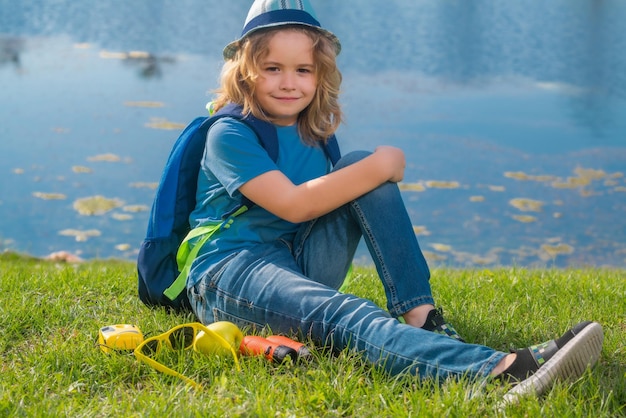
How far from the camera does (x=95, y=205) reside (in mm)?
7070

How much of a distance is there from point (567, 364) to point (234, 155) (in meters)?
1.19

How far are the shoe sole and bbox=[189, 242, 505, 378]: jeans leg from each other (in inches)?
4.7

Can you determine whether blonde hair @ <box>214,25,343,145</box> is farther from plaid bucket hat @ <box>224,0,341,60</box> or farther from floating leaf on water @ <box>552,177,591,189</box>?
floating leaf on water @ <box>552,177,591,189</box>

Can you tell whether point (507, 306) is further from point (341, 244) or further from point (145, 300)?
point (145, 300)

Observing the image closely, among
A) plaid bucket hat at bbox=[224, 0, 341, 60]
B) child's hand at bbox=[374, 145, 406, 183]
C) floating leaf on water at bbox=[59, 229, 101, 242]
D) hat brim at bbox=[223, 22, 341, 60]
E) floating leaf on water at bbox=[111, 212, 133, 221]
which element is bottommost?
floating leaf on water at bbox=[59, 229, 101, 242]

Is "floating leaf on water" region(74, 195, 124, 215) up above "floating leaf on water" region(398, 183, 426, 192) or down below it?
below

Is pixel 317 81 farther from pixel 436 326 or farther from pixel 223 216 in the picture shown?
pixel 436 326

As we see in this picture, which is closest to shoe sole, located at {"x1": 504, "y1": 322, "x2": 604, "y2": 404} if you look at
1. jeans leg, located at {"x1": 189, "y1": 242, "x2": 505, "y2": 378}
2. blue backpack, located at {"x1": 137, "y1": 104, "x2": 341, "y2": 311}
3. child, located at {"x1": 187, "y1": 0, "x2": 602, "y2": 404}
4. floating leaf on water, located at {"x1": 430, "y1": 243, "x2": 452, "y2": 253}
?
child, located at {"x1": 187, "y1": 0, "x2": 602, "y2": 404}

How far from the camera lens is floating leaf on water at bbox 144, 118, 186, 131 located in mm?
8453

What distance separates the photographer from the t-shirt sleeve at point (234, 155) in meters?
2.59

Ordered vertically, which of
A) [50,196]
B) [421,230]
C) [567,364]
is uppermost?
[567,364]

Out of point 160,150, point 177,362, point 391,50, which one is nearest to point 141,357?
point 177,362

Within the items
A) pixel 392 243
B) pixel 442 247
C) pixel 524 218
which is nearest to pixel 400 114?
pixel 524 218

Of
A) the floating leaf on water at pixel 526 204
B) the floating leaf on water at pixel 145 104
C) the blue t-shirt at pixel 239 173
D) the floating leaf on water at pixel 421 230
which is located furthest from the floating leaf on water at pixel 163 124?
the blue t-shirt at pixel 239 173
